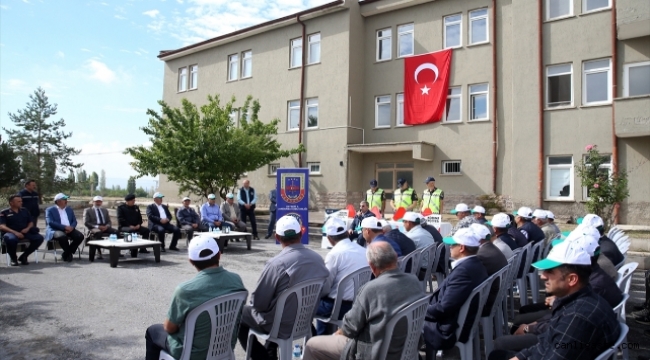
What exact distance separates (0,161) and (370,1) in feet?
65.1

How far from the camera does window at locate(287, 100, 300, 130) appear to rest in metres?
24.4

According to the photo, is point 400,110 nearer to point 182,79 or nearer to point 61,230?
point 61,230

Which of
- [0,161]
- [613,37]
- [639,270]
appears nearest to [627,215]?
[613,37]

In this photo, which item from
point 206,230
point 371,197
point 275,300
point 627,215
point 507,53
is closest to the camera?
point 275,300

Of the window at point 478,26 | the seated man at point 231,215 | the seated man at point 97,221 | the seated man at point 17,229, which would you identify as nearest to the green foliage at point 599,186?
the window at point 478,26

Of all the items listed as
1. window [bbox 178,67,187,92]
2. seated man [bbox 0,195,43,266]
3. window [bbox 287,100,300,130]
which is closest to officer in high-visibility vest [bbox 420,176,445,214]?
seated man [bbox 0,195,43,266]

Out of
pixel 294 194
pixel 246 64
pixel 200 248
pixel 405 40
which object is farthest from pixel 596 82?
pixel 200 248

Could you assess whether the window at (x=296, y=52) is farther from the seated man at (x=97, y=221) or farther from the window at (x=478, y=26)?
the seated man at (x=97, y=221)

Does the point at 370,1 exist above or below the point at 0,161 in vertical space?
above

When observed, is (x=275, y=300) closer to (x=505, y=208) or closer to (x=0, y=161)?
(x=505, y=208)

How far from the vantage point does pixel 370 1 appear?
22.2 m

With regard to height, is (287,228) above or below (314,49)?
below

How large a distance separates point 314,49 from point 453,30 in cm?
704

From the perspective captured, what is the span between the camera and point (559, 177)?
17.7m
